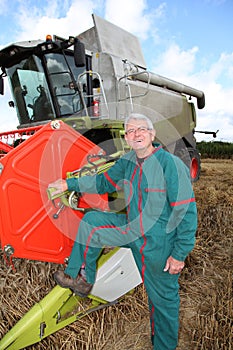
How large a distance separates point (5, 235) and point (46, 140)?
59 centimetres

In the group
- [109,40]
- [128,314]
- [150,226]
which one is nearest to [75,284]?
[150,226]

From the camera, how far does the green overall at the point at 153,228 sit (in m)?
1.75

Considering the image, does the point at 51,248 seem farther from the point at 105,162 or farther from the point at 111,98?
the point at 111,98

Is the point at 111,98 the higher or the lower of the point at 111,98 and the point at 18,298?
the higher

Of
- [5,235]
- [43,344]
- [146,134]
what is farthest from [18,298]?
[146,134]

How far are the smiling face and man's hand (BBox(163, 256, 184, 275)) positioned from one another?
1.96ft

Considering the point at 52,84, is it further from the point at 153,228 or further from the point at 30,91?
the point at 153,228

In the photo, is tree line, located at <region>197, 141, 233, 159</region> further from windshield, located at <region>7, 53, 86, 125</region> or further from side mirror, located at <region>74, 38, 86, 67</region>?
side mirror, located at <region>74, 38, 86, 67</region>

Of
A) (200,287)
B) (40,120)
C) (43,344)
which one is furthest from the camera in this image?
(40,120)

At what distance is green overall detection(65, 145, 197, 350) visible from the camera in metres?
1.75

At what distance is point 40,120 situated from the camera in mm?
4078

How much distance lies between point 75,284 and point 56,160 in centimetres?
75

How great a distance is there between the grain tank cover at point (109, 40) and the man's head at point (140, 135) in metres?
3.12

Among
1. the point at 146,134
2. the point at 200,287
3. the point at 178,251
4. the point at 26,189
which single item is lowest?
the point at 200,287
